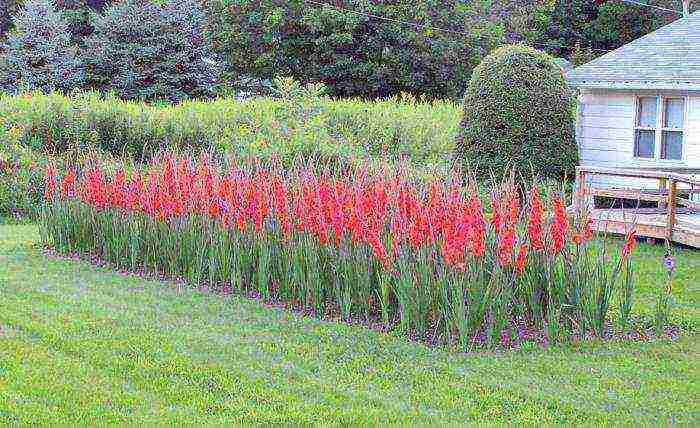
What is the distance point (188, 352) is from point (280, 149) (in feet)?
35.0

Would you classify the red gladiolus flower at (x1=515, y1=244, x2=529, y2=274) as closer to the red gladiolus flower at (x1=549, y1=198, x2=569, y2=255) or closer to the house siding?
the red gladiolus flower at (x1=549, y1=198, x2=569, y2=255)

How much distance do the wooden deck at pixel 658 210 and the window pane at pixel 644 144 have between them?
1.99 m

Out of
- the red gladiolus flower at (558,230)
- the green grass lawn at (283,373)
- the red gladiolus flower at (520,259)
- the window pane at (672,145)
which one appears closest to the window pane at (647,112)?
the window pane at (672,145)

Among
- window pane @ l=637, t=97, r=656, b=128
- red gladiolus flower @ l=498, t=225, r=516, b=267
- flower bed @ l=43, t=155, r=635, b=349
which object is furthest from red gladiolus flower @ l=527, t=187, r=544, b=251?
window pane @ l=637, t=97, r=656, b=128

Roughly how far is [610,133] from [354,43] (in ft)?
68.6

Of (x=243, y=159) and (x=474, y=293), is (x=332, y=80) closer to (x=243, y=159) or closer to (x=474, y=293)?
(x=243, y=159)

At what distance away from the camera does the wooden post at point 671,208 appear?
563 inches

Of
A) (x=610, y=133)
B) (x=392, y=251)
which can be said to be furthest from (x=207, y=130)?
(x=392, y=251)

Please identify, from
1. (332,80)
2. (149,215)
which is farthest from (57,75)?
(149,215)

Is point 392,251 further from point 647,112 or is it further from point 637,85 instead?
point 647,112

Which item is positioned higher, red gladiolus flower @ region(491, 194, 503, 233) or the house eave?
the house eave

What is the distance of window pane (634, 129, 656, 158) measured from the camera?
17906 mm

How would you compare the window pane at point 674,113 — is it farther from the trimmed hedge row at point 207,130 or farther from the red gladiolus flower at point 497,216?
the red gladiolus flower at point 497,216

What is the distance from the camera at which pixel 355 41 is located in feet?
125
